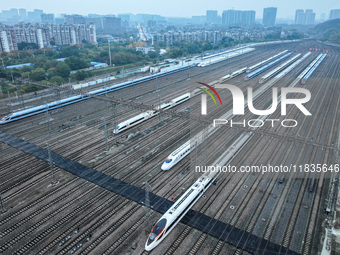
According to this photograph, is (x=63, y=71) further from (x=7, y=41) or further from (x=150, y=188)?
(x=150, y=188)

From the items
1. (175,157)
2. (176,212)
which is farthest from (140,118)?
(176,212)

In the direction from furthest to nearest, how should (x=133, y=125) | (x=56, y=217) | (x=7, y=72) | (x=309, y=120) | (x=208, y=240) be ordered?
1. (x=7, y=72)
2. (x=309, y=120)
3. (x=133, y=125)
4. (x=56, y=217)
5. (x=208, y=240)

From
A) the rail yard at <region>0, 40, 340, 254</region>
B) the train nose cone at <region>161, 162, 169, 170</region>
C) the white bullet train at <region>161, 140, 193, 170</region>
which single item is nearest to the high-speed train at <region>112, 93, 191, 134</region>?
the rail yard at <region>0, 40, 340, 254</region>

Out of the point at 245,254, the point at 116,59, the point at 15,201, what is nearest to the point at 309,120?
the point at 245,254

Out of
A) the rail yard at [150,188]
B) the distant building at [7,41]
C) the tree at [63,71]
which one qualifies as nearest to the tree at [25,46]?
the distant building at [7,41]

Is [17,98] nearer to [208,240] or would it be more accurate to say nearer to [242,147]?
[242,147]

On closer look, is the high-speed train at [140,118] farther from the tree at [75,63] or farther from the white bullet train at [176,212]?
the tree at [75,63]
